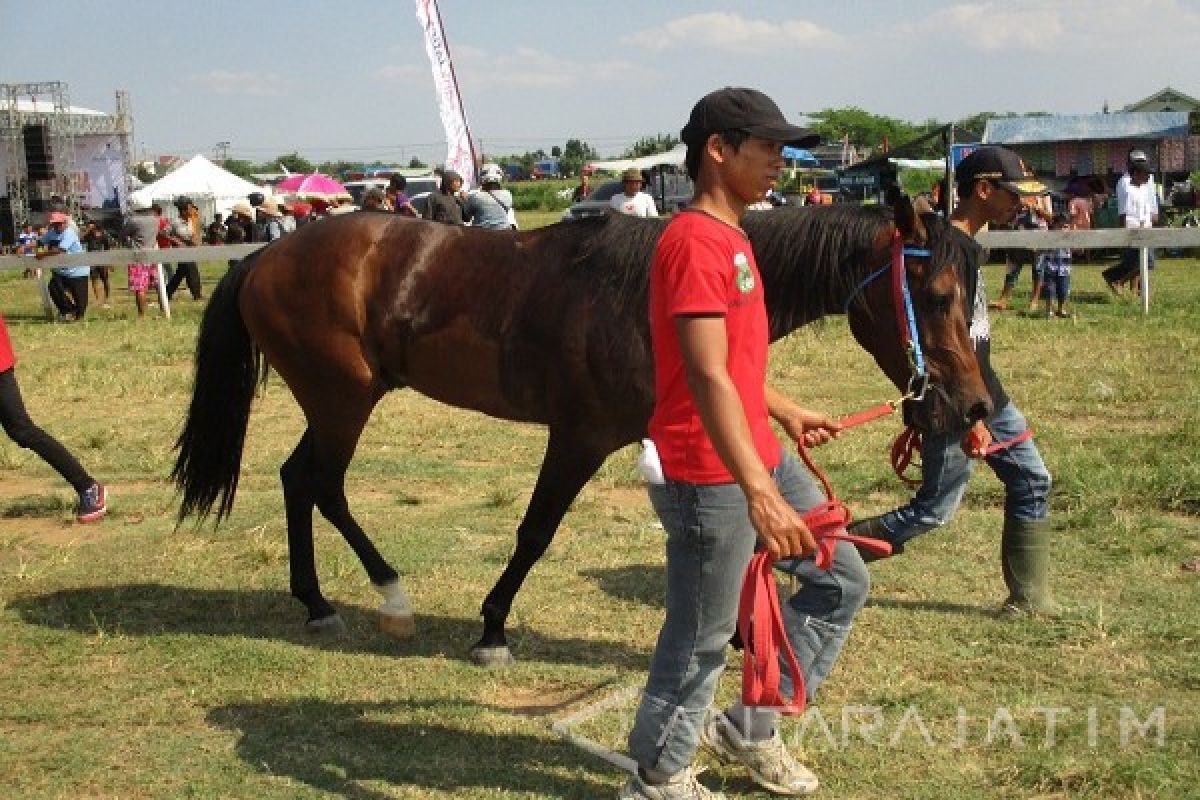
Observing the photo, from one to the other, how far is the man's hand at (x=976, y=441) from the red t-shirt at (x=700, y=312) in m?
1.65

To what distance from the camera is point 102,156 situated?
40.7 meters

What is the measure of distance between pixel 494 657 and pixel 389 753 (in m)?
0.85

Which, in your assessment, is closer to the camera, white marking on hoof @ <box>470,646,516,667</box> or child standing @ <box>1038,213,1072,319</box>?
white marking on hoof @ <box>470,646,516,667</box>

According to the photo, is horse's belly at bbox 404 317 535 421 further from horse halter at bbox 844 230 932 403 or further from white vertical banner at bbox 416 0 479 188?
white vertical banner at bbox 416 0 479 188

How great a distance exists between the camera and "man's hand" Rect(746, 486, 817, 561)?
2.86m

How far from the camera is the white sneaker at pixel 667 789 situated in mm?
3348

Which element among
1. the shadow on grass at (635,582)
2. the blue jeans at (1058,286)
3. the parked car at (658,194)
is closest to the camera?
the shadow on grass at (635,582)

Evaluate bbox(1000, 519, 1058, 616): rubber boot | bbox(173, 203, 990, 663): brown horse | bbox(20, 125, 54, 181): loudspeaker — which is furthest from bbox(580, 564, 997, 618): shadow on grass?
bbox(20, 125, 54, 181): loudspeaker

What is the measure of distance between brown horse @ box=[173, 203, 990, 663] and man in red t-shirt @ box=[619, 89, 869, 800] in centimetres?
137

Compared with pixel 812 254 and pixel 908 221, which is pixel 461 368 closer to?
pixel 812 254

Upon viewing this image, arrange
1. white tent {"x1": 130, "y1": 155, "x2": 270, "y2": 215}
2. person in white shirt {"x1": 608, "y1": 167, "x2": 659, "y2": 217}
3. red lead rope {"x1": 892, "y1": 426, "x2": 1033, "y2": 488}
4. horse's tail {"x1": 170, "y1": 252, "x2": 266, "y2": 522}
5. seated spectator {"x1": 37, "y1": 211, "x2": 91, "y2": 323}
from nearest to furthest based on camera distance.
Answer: red lead rope {"x1": 892, "y1": 426, "x2": 1033, "y2": 488}
horse's tail {"x1": 170, "y1": 252, "x2": 266, "y2": 522}
person in white shirt {"x1": 608, "y1": 167, "x2": 659, "y2": 217}
seated spectator {"x1": 37, "y1": 211, "x2": 91, "y2": 323}
white tent {"x1": 130, "y1": 155, "x2": 270, "y2": 215}

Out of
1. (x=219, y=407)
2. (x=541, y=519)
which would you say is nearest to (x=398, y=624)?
(x=541, y=519)

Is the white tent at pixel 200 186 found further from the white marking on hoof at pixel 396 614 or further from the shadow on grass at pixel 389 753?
the shadow on grass at pixel 389 753

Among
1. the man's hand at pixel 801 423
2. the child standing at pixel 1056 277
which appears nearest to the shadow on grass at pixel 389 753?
the man's hand at pixel 801 423
